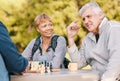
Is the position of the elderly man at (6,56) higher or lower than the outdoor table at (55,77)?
higher

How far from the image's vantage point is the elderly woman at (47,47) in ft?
9.34

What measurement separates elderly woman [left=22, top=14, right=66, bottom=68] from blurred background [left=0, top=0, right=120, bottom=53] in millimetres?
6393

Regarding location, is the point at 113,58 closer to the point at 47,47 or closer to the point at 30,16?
the point at 47,47

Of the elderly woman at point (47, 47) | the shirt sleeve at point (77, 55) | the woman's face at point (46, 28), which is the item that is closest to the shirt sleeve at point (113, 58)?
the shirt sleeve at point (77, 55)

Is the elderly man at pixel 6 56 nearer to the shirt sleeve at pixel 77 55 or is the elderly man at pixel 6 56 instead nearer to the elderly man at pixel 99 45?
the elderly man at pixel 99 45

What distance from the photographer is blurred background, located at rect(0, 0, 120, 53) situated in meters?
9.49

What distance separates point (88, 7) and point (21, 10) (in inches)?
289

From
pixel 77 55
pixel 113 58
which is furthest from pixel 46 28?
pixel 113 58

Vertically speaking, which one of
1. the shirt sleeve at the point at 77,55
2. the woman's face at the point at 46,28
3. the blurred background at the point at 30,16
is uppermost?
→ the blurred background at the point at 30,16

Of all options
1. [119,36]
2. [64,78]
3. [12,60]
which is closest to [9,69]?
[12,60]

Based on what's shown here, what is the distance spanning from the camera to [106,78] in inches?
90.8

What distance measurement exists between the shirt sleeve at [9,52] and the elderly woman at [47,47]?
792mm

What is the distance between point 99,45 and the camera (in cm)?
255

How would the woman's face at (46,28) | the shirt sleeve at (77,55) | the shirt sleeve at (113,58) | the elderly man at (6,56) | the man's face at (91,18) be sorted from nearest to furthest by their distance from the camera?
the elderly man at (6,56), the shirt sleeve at (113,58), the man's face at (91,18), the shirt sleeve at (77,55), the woman's face at (46,28)
